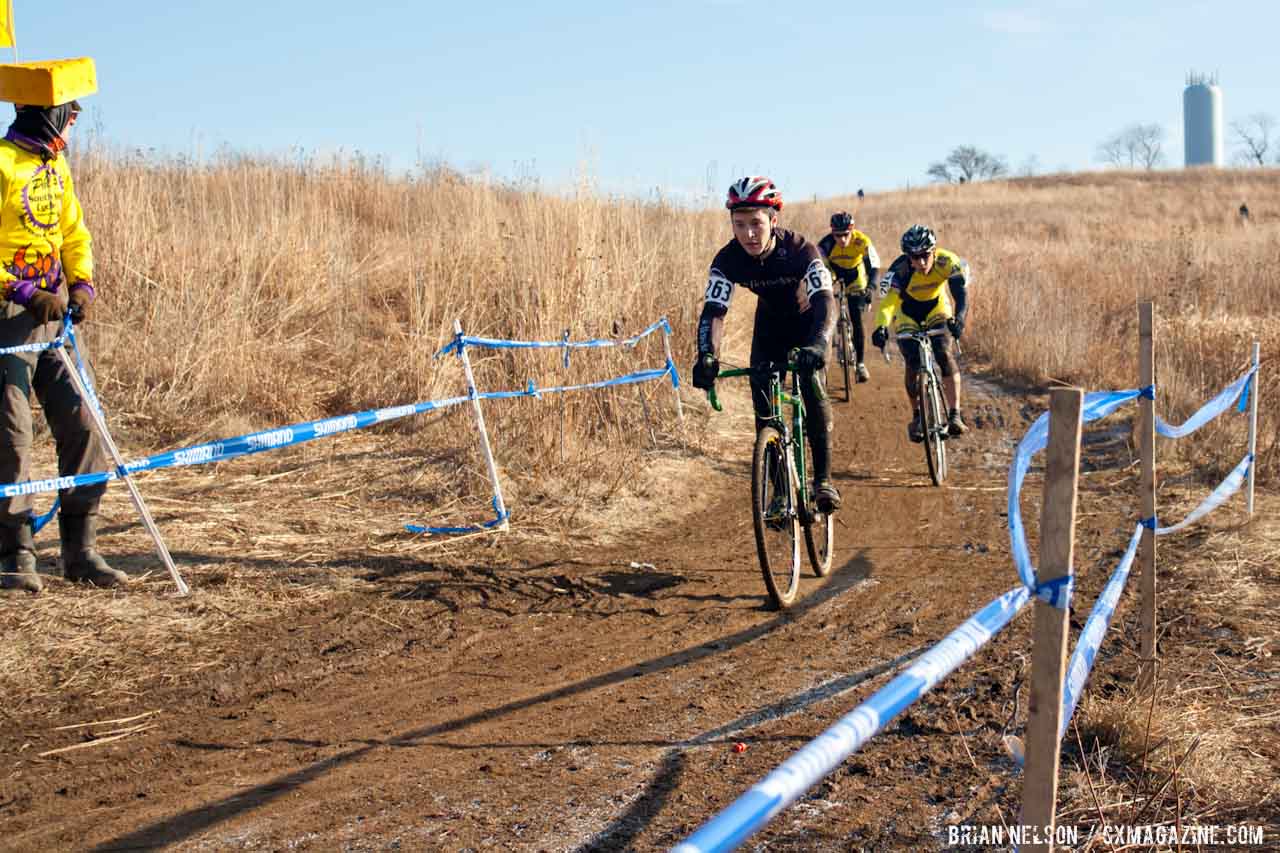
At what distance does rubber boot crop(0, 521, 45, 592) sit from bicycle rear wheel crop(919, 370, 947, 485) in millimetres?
6340

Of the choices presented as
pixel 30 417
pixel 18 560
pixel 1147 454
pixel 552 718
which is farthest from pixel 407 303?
pixel 1147 454

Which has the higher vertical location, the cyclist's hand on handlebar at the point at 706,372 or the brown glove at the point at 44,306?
the brown glove at the point at 44,306

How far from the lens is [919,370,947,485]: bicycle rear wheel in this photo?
29.0 feet

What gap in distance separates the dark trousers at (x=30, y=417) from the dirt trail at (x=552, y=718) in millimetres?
1315

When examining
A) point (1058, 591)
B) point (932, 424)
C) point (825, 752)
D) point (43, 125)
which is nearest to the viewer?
point (825, 752)

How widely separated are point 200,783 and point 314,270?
7959mm

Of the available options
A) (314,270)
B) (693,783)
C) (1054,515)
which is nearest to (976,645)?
(1054,515)

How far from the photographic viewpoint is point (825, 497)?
6.24m

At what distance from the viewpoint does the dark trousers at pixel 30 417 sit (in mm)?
5383

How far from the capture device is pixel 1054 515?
2227mm

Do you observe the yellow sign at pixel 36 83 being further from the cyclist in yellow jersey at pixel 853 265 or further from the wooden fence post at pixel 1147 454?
the cyclist in yellow jersey at pixel 853 265

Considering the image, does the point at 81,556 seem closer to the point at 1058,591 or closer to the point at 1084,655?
the point at 1084,655

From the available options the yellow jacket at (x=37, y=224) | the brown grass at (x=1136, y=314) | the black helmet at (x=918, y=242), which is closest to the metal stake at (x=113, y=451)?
the yellow jacket at (x=37, y=224)

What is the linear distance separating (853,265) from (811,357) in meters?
7.42
